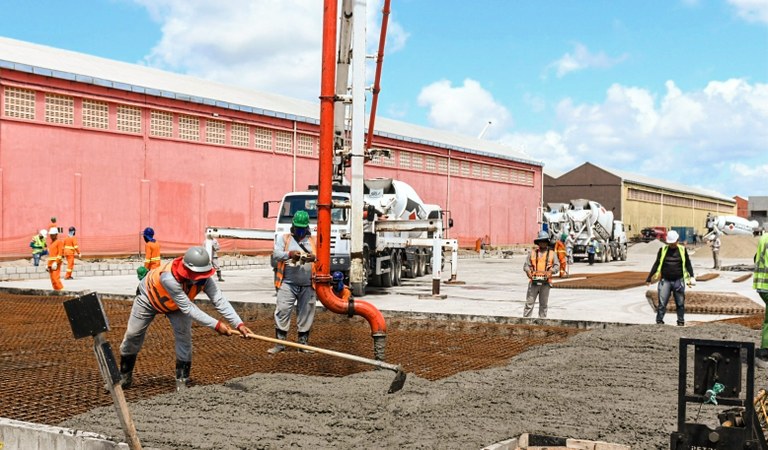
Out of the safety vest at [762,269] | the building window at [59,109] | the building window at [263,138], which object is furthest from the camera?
the building window at [263,138]

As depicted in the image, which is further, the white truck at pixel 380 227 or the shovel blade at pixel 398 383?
the white truck at pixel 380 227

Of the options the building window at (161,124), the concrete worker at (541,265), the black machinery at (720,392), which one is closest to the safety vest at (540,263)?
the concrete worker at (541,265)

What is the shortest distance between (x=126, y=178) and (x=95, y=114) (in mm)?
2292

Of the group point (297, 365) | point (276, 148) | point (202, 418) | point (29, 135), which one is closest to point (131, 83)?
point (29, 135)

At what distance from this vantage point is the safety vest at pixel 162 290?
693 centimetres

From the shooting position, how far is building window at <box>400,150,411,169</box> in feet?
130

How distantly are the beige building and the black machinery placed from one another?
53.0 m

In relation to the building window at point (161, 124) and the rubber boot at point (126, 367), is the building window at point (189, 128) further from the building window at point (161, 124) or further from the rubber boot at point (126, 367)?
the rubber boot at point (126, 367)

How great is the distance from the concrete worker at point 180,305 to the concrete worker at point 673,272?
7134 millimetres

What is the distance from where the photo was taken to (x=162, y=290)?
6.93 meters

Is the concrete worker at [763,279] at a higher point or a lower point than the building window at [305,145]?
lower

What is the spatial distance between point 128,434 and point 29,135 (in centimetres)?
2225

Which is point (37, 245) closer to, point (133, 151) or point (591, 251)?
point (133, 151)

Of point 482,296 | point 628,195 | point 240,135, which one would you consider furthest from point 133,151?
point 628,195
